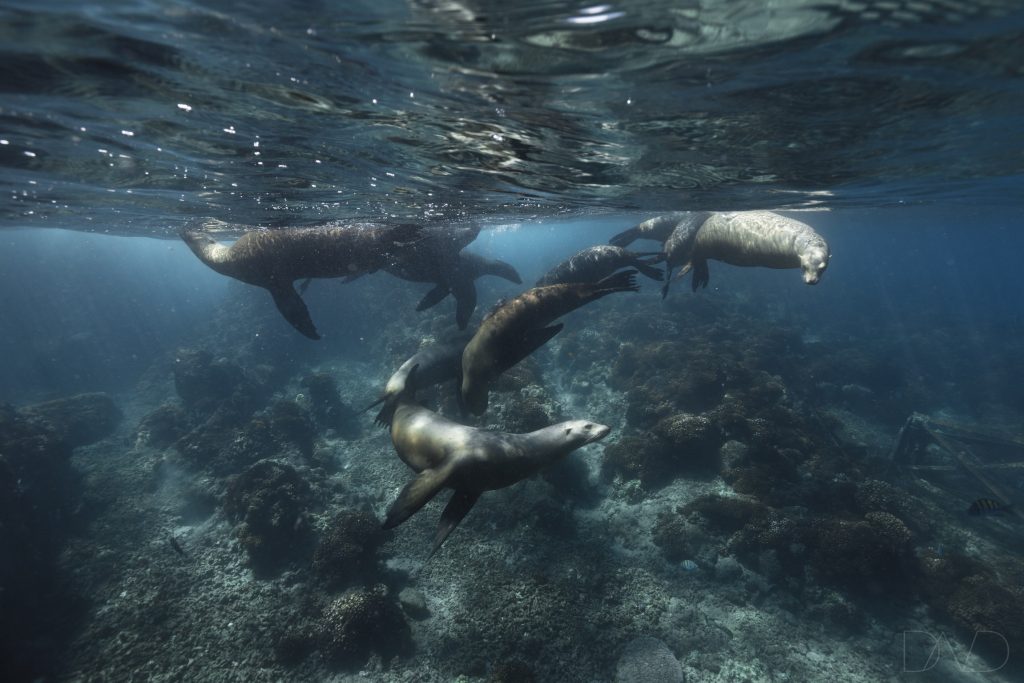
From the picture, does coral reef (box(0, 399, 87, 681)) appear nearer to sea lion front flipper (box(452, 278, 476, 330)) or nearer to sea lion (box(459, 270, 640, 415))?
sea lion (box(459, 270, 640, 415))

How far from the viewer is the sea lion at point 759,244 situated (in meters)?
7.97

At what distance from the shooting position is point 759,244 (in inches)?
377

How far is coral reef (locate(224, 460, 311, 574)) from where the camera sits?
912 cm

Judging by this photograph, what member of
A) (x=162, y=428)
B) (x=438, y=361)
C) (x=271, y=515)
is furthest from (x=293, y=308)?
(x=162, y=428)

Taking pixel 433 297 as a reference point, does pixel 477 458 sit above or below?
below

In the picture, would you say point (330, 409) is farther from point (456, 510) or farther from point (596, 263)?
point (456, 510)

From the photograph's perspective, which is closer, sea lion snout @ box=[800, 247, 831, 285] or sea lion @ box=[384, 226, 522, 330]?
sea lion snout @ box=[800, 247, 831, 285]

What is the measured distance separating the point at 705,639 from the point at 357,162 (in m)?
10.5

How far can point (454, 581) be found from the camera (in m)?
8.09

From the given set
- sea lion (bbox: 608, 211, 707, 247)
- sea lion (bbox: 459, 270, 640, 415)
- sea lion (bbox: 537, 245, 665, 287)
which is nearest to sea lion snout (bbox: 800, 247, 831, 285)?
sea lion (bbox: 459, 270, 640, 415)

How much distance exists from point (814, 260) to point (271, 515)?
11.8 m

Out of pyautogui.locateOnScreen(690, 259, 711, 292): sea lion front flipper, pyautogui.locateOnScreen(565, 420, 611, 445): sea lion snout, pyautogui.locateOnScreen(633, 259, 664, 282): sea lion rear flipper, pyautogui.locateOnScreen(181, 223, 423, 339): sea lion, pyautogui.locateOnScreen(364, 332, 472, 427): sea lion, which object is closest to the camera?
pyautogui.locateOnScreen(565, 420, 611, 445): sea lion snout

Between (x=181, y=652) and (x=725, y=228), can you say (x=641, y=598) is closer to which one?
(x=181, y=652)

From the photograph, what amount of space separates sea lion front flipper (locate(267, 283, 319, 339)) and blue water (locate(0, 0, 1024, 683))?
2435 mm
